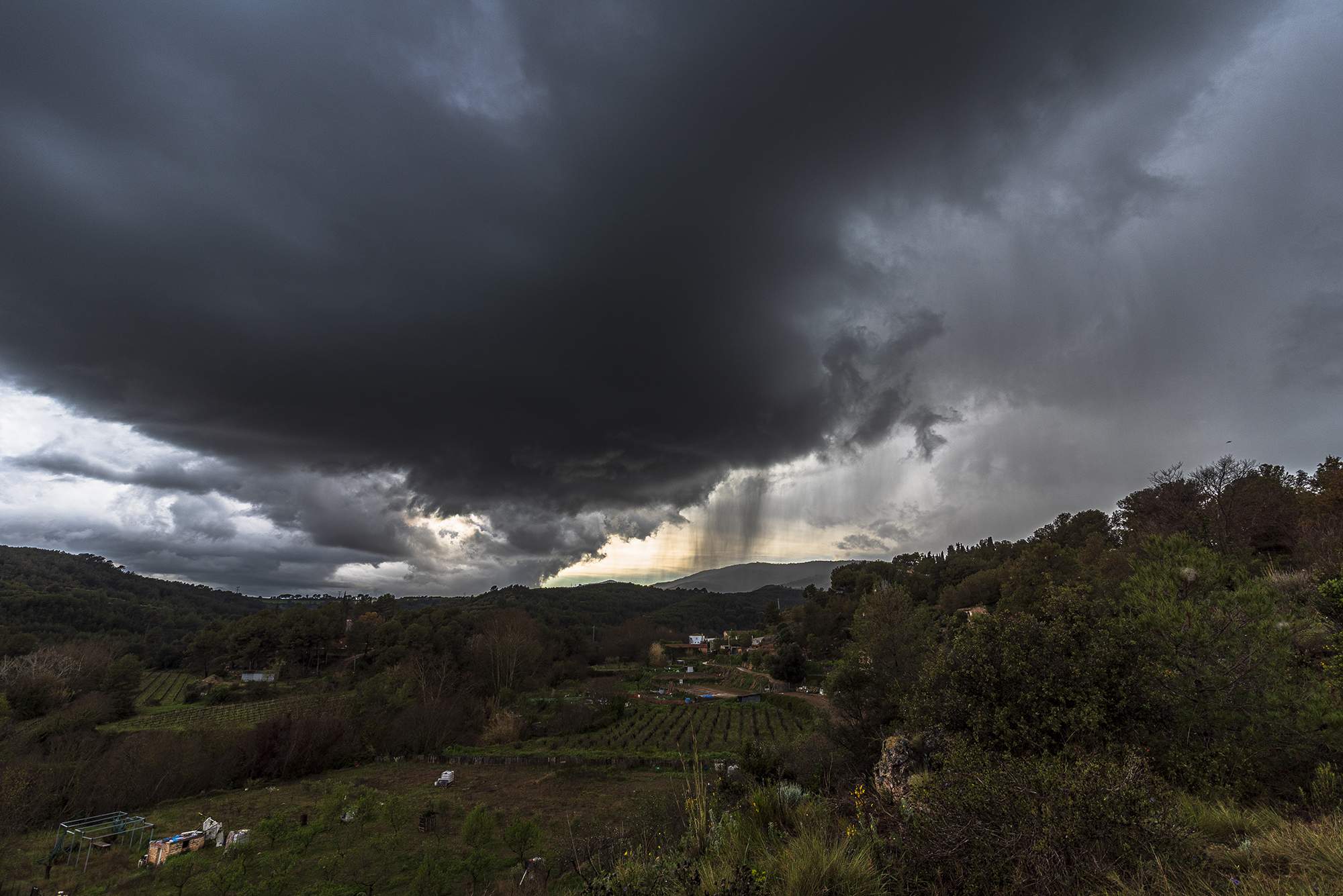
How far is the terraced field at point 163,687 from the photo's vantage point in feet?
218

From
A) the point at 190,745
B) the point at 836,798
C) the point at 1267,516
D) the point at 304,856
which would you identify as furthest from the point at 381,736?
A: the point at 1267,516

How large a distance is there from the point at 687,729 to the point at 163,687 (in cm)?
7344

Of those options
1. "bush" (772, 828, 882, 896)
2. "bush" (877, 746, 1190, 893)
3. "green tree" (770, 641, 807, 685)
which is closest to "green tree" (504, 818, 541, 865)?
"bush" (772, 828, 882, 896)

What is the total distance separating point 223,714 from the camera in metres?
59.0

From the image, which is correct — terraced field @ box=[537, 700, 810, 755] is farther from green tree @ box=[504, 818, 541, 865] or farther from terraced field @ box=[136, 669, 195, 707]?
terraced field @ box=[136, 669, 195, 707]

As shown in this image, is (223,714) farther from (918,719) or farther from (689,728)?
(918,719)

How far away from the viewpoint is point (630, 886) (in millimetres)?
5746

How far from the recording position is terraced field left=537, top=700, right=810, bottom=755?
49.0 meters

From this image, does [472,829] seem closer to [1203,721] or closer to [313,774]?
[1203,721]

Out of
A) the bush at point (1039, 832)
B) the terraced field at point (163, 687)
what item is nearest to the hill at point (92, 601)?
the terraced field at point (163, 687)

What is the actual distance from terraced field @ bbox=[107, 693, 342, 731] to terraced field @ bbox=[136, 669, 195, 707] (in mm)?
6371

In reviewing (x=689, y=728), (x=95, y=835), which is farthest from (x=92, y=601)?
(x=689, y=728)

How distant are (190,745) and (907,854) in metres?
54.4

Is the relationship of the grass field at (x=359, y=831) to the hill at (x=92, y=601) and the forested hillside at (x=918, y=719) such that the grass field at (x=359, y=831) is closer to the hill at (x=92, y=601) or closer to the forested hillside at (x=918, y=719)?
the forested hillside at (x=918, y=719)
